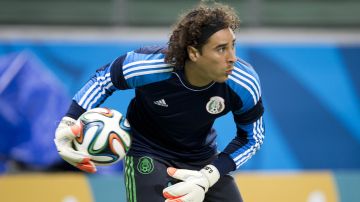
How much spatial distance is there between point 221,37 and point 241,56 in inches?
178

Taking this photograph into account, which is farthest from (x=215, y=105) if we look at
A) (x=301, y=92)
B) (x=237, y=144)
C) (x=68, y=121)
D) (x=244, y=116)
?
(x=301, y=92)

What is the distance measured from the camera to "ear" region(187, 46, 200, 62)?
493cm

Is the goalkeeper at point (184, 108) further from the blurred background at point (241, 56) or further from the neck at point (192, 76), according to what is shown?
the blurred background at point (241, 56)

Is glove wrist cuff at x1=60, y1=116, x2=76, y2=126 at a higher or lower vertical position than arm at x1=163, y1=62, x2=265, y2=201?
higher

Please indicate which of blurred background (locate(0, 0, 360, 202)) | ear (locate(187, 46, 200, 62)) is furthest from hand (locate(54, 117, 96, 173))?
blurred background (locate(0, 0, 360, 202))

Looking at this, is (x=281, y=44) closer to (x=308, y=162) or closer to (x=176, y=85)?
(x=308, y=162)

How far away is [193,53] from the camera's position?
16.2 ft

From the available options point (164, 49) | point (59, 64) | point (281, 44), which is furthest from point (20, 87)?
point (164, 49)

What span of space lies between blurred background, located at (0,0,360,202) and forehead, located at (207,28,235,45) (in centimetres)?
423

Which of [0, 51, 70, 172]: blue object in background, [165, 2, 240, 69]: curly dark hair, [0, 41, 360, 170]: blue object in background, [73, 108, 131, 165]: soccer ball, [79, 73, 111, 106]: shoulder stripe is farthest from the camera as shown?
[0, 41, 360, 170]: blue object in background

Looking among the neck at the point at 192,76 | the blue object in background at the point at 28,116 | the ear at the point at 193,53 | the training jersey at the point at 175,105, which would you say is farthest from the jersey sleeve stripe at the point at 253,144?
the blue object in background at the point at 28,116

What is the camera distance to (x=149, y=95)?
16.8 feet

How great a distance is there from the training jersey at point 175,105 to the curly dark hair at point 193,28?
0.08m

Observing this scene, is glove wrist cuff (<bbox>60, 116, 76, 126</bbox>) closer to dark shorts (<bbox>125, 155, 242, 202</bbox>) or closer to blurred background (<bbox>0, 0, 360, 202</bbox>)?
dark shorts (<bbox>125, 155, 242, 202</bbox>)
